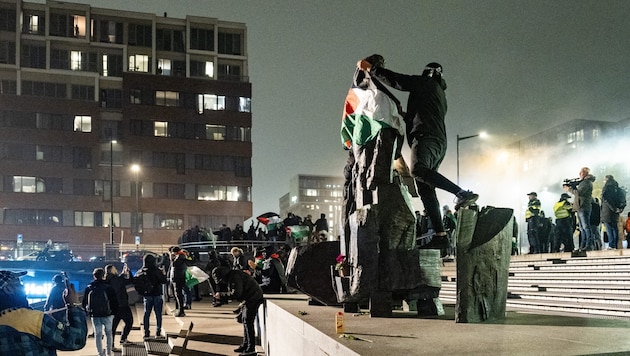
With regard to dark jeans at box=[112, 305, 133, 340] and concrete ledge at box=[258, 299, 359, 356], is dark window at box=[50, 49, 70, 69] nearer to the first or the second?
dark jeans at box=[112, 305, 133, 340]

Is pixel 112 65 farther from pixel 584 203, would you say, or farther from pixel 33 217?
pixel 584 203

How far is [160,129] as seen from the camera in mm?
67812

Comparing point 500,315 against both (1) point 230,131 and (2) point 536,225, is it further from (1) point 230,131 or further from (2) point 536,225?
(1) point 230,131

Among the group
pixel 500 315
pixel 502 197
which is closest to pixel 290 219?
pixel 500 315

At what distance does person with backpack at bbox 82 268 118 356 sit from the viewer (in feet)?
37.9

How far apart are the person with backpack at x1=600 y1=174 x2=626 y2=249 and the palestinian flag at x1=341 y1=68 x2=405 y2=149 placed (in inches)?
301

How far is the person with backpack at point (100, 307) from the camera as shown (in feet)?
37.9

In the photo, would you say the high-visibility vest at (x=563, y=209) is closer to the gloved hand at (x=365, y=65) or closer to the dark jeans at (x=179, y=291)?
the gloved hand at (x=365, y=65)

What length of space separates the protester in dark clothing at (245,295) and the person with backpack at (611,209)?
806 centimetres

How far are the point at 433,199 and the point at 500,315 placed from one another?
1.57 meters

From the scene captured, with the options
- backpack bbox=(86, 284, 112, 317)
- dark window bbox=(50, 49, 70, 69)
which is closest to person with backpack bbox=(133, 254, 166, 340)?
backpack bbox=(86, 284, 112, 317)

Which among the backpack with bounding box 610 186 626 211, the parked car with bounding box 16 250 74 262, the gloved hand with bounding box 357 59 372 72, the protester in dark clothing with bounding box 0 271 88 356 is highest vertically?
the gloved hand with bounding box 357 59 372 72

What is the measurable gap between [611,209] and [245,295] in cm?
839

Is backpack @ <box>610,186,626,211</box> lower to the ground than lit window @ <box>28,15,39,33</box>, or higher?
lower
